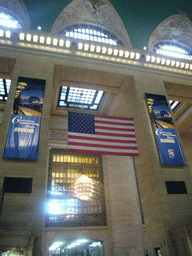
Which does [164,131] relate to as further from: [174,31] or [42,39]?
[174,31]

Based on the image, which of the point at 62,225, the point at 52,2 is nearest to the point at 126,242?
the point at 62,225

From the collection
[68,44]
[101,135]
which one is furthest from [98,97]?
[101,135]

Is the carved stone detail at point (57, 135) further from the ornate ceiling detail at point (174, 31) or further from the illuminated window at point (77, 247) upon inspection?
the ornate ceiling detail at point (174, 31)

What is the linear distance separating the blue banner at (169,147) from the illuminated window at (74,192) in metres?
6.08

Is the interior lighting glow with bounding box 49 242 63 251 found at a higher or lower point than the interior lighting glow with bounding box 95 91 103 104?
lower

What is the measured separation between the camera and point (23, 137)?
880cm

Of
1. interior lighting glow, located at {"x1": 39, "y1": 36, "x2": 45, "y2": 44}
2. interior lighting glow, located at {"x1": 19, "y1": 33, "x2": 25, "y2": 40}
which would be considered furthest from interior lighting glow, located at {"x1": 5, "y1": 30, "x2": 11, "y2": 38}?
interior lighting glow, located at {"x1": 39, "y1": 36, "x2": 45, "y2": 44}

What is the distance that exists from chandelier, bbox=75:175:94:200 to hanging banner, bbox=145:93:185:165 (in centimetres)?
610

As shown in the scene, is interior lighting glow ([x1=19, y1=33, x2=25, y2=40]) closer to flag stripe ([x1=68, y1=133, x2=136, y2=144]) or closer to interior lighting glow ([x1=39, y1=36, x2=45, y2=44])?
interior lighting glow ([x1=39, y1=36, x2=45, y2=44])

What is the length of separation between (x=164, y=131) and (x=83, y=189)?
21.9 ft

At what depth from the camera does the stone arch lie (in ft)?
45.5

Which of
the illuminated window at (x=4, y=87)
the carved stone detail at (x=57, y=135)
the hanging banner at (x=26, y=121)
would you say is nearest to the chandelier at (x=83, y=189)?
the carved stone detail at (x=57, y=135)

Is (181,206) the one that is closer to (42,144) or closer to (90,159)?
(42,144)

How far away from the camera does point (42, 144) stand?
9.16 metres
